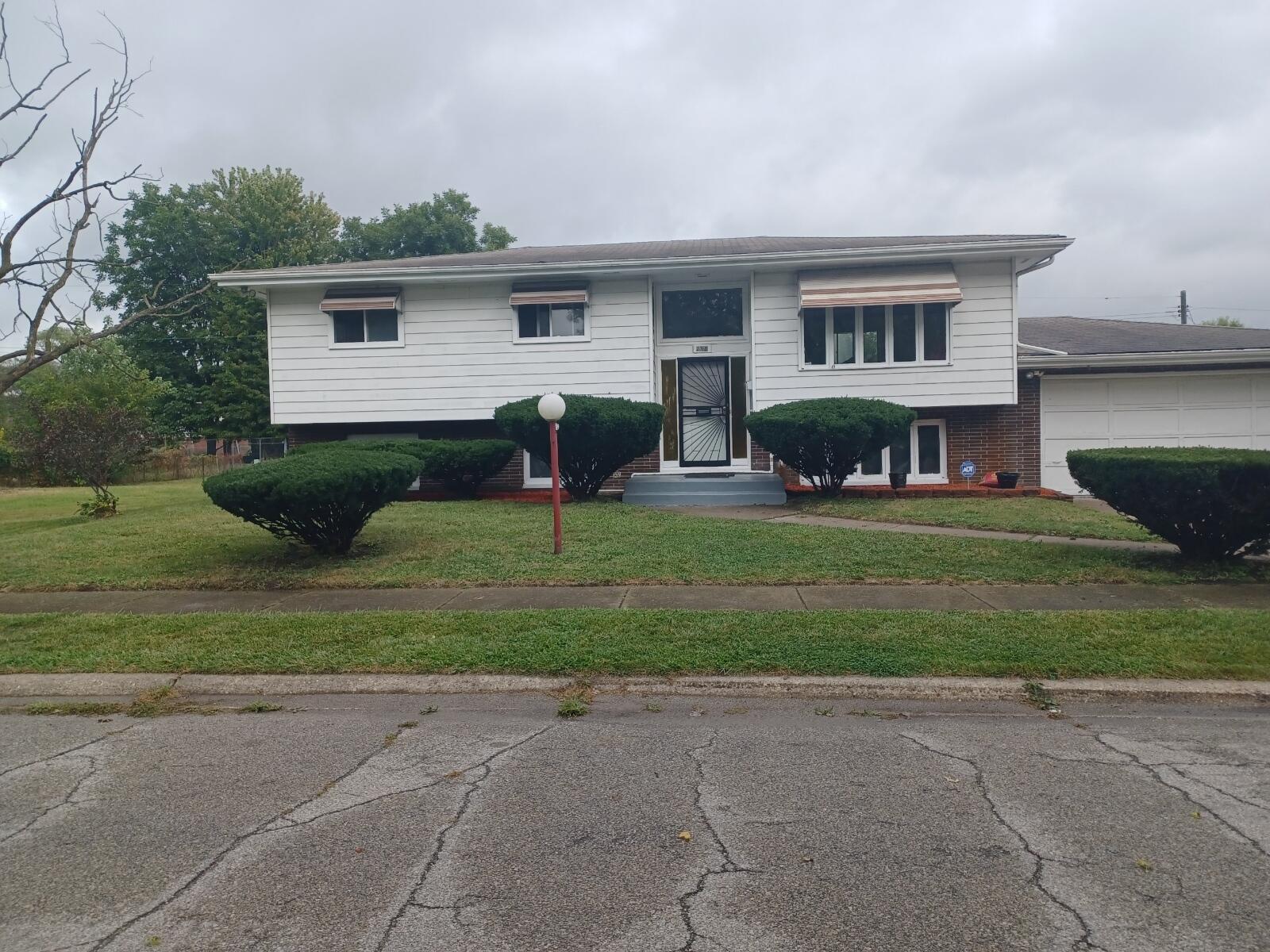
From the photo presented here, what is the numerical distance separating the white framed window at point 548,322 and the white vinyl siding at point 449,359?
165mm

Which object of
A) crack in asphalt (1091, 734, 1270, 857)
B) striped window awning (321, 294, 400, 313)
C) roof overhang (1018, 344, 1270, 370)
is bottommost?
crack in asphalt (1091, 734, 1270, 857)

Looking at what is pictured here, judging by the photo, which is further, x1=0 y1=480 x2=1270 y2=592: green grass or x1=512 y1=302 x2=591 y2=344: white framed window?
x1=512 y1=302 x2=591 y2=344: white framed window

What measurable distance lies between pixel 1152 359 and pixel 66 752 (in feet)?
58.3

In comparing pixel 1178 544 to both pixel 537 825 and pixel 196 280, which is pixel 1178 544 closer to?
pixel 537 825

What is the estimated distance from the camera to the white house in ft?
53.9

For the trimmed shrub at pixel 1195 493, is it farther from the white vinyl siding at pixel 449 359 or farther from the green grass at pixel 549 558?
the white vinyl siding at pixel 449 359

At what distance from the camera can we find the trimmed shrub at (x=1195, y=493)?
831 centimetres

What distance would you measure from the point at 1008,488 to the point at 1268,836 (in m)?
12.5

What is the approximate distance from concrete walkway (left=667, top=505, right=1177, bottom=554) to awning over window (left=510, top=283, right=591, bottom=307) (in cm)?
484

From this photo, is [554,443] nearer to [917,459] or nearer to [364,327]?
[364,327]

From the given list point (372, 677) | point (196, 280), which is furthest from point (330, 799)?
point (196, 280)

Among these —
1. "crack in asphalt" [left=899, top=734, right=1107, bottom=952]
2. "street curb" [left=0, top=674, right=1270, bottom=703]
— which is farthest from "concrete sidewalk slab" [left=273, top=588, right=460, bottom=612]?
"crack in asphalt" [left=899, top=734, right=1107, bottom=952]

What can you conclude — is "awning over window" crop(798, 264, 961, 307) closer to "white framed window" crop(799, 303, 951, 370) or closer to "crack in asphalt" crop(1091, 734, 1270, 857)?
"white framed window" crop(799, 303, 951, 370)

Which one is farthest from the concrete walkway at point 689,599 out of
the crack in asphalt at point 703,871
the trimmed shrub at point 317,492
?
the crack in asphalt at point 703,871
